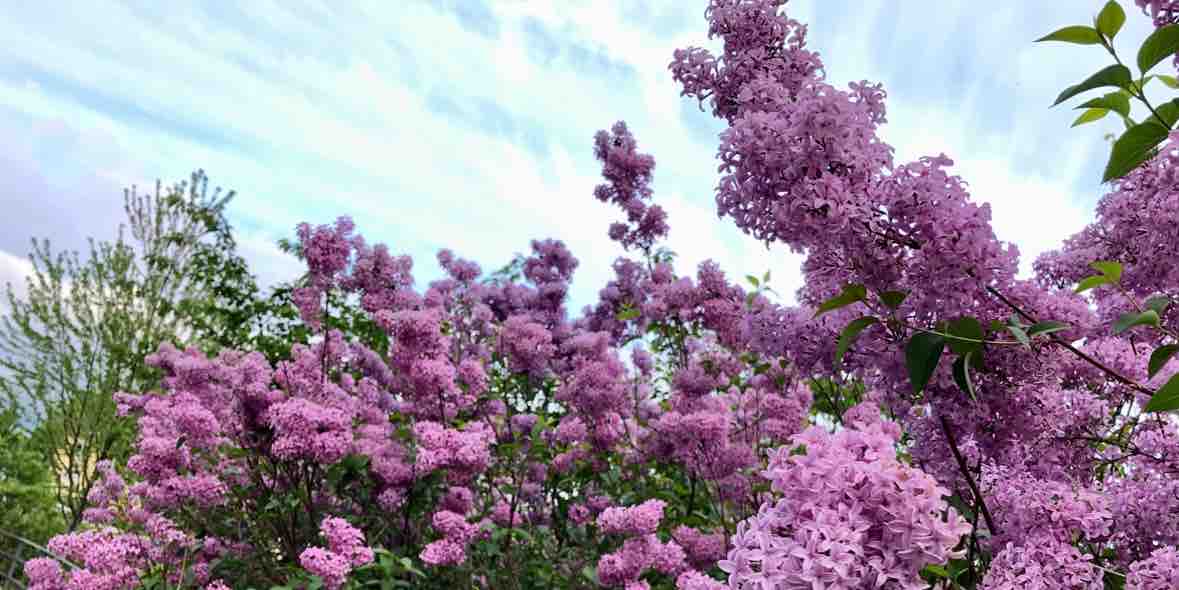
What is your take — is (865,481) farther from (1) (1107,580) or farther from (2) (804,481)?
(1) (1107,580)

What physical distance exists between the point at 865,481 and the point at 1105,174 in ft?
2.63

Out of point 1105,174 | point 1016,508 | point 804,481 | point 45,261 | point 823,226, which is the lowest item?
point 804,481

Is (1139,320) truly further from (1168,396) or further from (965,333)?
(965,333)

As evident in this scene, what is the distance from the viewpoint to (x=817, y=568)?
1392 mm

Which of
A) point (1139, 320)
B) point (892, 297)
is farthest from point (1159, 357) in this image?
point (892, 297)

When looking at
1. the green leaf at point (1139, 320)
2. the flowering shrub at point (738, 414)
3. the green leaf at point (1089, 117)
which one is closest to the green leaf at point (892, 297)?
the flowering shrub at point (738, 414)

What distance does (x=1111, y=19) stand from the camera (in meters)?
1.65

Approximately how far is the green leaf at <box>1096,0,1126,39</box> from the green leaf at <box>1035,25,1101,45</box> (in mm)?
16

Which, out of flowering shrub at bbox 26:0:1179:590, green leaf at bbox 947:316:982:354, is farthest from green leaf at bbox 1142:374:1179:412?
green leaf at bbox 947:316:982:354

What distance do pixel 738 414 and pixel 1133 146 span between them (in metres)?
3.87

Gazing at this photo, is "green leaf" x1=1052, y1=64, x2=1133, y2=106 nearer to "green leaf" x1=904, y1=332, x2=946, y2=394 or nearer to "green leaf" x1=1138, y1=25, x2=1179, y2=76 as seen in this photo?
"green leaf" x1=1138, y1=25, x2=1179, y2=76

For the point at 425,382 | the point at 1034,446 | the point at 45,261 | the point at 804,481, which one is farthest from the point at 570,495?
the point at 45,261

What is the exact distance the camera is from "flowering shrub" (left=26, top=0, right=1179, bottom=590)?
5.51 ft

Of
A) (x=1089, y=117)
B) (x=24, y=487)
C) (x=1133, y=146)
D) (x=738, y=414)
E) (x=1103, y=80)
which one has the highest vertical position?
(x=738, y=414)
